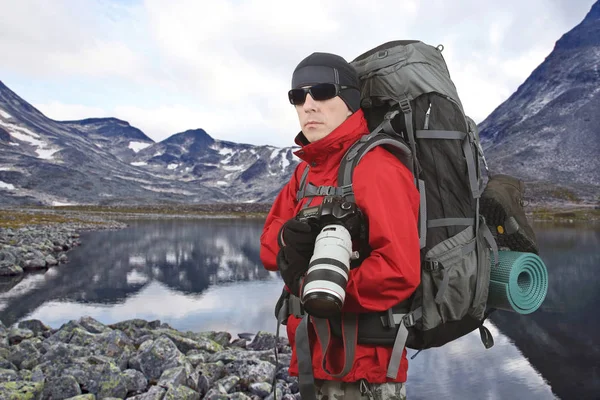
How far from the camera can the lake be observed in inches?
367

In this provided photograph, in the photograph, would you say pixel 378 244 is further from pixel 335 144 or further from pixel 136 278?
pixel 136 278

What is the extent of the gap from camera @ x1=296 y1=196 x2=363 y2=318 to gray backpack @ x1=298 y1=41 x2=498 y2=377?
289mm

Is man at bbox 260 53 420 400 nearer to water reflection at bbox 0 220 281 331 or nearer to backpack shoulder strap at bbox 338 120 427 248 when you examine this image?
backpack shoulder strap at bbox 338 120 427 248

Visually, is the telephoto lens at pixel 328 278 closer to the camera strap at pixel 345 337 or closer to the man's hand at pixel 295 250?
the man's hand at pixel 295 250

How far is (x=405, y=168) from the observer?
9.85ft

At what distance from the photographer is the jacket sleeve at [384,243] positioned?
2.63 m

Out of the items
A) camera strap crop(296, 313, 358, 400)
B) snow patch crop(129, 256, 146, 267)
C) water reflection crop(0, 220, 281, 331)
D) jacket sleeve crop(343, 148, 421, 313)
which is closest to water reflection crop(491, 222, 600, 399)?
water reflection crop(0, 220, 281, 331)

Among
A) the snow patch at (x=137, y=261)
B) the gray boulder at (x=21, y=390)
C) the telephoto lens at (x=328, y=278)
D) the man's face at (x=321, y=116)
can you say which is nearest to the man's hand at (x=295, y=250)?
the telephoto lens at (x=328, y=278)

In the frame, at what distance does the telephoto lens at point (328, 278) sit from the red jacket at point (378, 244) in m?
0.24

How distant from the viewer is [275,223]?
3.56m

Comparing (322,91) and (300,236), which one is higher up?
(322,91)

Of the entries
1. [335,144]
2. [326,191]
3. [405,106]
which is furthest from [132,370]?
[405,106]

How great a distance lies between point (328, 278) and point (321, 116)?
1360 mm

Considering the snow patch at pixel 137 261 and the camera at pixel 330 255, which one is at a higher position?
the camera at pixel 330 255
